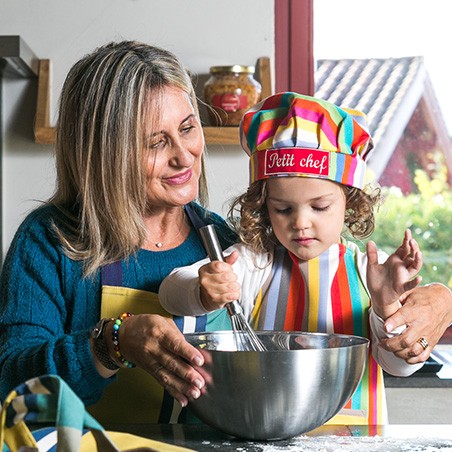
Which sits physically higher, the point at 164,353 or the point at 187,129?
the point at 187,129

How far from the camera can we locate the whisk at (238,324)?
1.22m

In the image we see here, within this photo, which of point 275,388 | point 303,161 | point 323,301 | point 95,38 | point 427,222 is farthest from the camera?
point 427,222

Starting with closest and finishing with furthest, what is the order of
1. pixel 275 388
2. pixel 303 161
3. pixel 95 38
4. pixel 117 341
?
pixel 275 388 → pixel 117 341 → pixel 303 161 → pixel 95 38

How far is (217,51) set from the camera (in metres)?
2.43

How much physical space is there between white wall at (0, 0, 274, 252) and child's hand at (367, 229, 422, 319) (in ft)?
3.73

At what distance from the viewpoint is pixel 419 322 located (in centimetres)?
126

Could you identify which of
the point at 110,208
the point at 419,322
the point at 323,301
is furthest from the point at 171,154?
the point at 419,322

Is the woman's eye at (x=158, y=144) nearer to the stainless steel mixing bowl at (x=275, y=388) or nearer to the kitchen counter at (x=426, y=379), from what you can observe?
the stainless steel mixing bowl at (x=275, y=388)

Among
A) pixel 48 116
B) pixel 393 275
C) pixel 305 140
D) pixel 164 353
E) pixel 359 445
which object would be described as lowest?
pixel 359 445

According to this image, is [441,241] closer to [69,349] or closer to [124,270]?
[124,270]

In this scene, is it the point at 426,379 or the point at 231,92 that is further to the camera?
the point at 231,92

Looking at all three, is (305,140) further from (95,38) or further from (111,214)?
(95,38)

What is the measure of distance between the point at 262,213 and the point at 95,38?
45.0 inches

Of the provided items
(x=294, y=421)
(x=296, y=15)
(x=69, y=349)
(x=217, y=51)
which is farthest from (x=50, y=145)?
(x=294, y=421)
